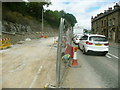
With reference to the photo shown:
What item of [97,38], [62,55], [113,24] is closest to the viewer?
[62,55]

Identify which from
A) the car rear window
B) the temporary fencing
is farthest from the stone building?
the temporary fencing

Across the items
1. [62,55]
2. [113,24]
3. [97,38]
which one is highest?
[113,24]

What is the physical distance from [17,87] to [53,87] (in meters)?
1.23

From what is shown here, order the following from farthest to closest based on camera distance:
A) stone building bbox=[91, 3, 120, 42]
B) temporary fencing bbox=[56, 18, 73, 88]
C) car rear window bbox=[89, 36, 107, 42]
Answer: stone building bbox=[91, 3, 120, 42]
car rear window bbox=[89, 36, 107, 42]
temporary fencing bbox=[56, 18, 73, 88]

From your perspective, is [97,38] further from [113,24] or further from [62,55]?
[113,24]

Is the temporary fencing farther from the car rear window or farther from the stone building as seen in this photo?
the stone building

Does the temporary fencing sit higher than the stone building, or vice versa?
the stone building

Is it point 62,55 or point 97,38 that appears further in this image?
point 97,38

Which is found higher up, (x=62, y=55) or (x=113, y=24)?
(x=113, y=24)

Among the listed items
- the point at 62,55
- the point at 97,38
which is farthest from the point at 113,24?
the point at 62,55

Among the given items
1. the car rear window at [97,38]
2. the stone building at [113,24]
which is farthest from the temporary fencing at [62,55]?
the stone building at [113,24]

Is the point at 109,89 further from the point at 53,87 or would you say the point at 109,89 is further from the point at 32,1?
the point at 32,1

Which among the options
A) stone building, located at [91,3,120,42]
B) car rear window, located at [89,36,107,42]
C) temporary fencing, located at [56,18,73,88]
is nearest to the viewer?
temporary fencing, located at [56,18,73,88]

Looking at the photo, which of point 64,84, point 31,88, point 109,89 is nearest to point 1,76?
point 31,88
